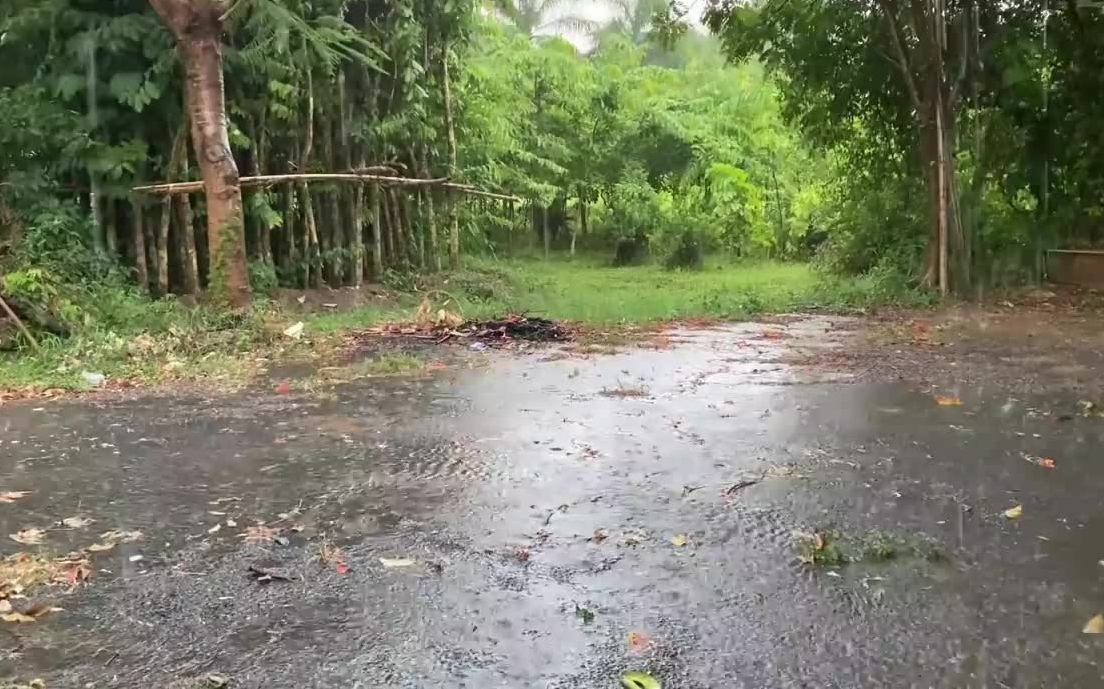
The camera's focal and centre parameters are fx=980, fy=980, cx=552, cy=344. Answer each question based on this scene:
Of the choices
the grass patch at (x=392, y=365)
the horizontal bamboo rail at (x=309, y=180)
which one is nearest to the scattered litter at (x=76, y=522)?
the grass patch at (x=392, y=365)

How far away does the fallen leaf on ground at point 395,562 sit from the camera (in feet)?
12.0

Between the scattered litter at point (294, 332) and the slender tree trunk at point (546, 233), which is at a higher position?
the slender tree trunk at point (546, 233)

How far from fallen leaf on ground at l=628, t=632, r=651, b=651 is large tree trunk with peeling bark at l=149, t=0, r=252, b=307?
8.53 metres

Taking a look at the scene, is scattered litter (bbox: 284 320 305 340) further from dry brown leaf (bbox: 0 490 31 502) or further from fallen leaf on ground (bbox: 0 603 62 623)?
fallen leaf on ground (bbox: 0 603 62 623)

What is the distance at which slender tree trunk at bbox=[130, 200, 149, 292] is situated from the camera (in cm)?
1151

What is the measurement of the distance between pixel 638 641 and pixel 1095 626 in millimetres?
1413

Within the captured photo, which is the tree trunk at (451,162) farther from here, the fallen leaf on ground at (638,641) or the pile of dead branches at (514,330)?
the fallen leaf on ground at (638,641)

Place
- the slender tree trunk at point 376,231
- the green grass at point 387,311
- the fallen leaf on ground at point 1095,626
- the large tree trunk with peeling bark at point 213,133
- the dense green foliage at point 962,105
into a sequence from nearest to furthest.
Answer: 1. the fallen leaf on ground at point 1095,626
2. the green grass at point 387,311
3. the large tree trunk with peeling bark at point 213,133
4. the dense green foliage at point 962,105
5. the slender tree trunk at point 376,231

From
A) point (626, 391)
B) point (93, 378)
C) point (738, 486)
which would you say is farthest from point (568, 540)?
point (93, 378)

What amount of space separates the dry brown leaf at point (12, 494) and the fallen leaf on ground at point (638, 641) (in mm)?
3211

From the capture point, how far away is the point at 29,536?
4.04 m

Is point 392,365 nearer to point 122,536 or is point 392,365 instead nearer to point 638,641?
point 122,536

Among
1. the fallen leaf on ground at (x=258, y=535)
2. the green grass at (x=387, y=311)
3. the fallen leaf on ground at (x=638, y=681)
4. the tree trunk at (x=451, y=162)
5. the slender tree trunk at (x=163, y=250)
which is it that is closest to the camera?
the fallen leaf on ground at (x=638, y=681)

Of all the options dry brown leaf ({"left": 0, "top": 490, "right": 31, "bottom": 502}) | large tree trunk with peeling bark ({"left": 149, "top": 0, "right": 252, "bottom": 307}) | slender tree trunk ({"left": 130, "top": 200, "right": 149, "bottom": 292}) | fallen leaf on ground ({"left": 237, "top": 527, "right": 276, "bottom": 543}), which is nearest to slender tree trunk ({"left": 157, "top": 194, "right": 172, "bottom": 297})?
slender tree trunk ({"left": 130, "top": 200, "right": 149, "bottom": 292})
